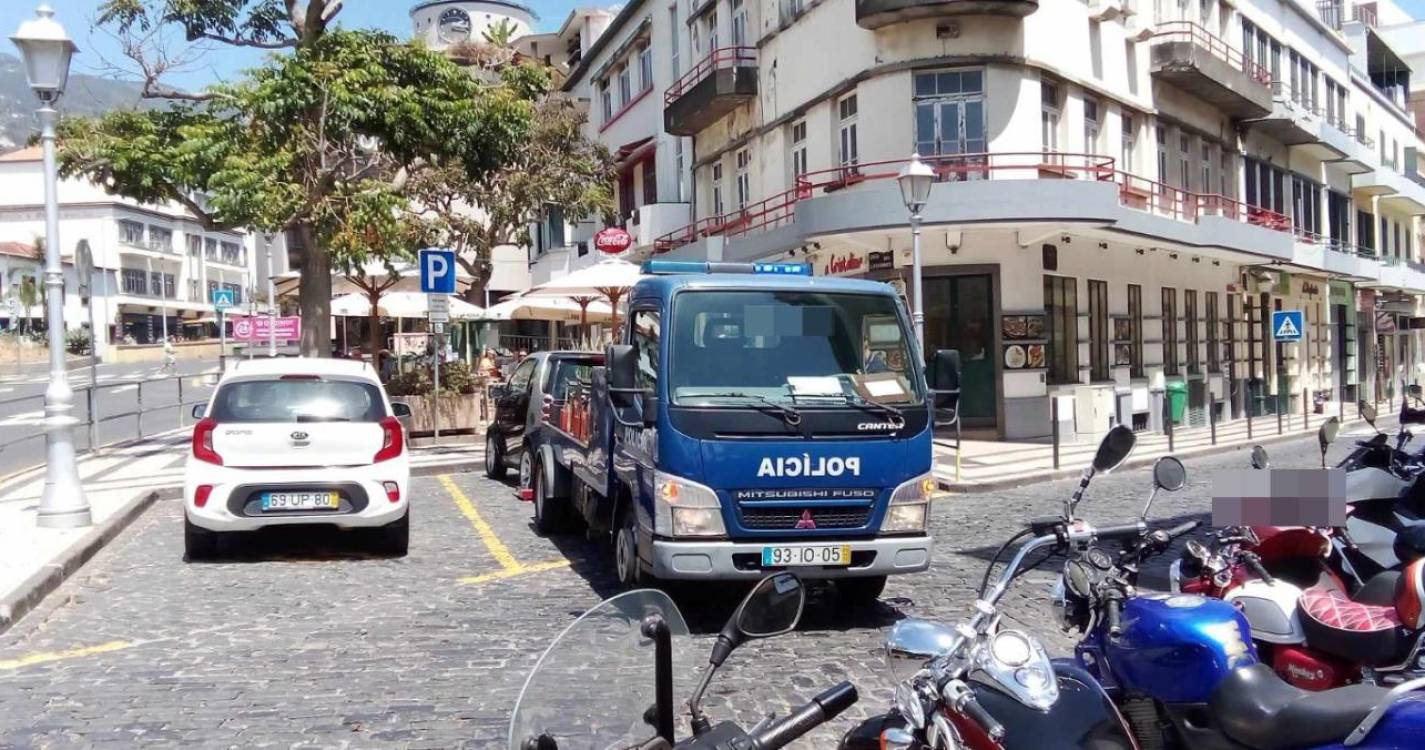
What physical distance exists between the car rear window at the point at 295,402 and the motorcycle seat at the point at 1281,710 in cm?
785

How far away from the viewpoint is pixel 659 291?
7680mm

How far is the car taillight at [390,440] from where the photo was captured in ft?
32.0

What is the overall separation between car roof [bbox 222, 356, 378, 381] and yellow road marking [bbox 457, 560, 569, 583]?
86.5 inches

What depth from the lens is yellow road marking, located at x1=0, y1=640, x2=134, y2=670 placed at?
6.71 meters

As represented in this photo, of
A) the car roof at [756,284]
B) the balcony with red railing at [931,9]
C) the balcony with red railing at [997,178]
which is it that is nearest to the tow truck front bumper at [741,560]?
the car roof at [756,284]

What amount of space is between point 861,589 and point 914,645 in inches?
205

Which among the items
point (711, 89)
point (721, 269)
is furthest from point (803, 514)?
point (711, 89)

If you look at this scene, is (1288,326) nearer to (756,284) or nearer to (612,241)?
(612,241)

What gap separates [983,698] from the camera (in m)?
2.97

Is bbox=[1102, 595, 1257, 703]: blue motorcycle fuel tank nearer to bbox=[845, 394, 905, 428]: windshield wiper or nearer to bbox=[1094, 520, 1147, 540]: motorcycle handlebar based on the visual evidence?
bbox=[1094, 520, 1147, 540]: motorcycle handlebar

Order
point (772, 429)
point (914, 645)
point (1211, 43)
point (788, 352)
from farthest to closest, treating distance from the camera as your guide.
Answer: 1. point (1211, 43)
2. point (788, 352)
3. point (772, 429)
4. point (914, 645)

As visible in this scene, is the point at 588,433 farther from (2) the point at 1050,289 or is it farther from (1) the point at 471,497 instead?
(2) the point at 1050,289

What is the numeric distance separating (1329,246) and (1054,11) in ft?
57.2

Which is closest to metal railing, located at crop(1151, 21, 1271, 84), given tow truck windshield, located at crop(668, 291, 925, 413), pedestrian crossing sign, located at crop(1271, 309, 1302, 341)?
pedestrian crossing sign, located at crop(1271, 309, 1302, 341)
